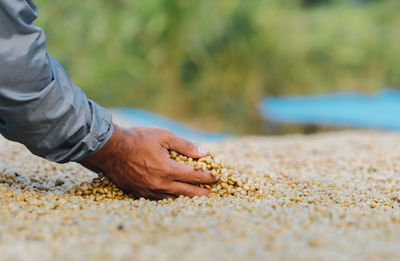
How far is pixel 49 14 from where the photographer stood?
6.05m

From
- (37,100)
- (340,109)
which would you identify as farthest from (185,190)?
(340,109)

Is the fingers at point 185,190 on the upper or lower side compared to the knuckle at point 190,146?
lower

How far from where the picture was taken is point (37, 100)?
135cm

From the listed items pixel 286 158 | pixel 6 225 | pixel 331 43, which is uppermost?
pixel 331 43

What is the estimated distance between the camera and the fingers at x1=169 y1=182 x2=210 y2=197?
5.24ft

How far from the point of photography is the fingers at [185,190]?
5.24 feet

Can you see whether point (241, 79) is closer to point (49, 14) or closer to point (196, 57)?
point (196, 57)

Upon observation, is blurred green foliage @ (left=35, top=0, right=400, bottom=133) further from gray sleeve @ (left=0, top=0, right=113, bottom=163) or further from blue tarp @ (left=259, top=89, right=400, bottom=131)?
gray sleeve @ (left=0, top=0, right=113, bottom=163)

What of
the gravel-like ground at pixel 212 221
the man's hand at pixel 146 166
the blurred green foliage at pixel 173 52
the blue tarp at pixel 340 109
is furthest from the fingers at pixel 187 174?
the blurred green foliage at pixel 173 52

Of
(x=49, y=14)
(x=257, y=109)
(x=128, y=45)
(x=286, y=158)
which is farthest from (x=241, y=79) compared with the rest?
(x=286, y=158)

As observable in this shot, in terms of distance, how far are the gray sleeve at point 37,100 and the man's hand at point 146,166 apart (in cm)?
8

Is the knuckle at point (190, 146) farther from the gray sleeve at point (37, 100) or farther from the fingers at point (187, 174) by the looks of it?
the gray sleeve at point (37, 100)

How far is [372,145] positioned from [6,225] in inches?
97.1

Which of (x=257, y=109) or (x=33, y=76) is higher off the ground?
(x=257, y=109)
